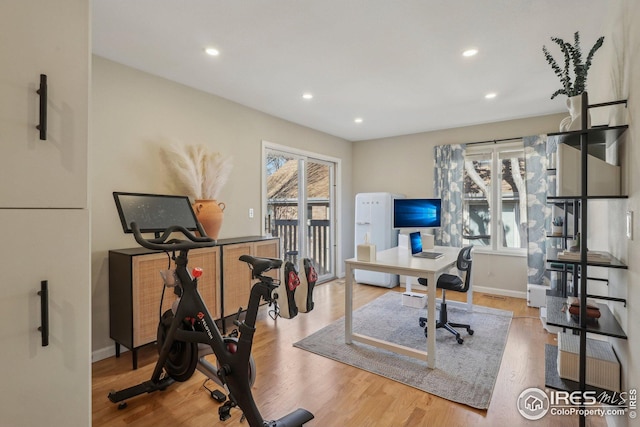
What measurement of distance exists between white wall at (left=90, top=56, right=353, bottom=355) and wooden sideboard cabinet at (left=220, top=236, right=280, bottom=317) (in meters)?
0.45

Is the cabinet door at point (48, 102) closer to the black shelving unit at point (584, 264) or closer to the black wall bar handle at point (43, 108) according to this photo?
the black wall bar handle at point (43, 108)

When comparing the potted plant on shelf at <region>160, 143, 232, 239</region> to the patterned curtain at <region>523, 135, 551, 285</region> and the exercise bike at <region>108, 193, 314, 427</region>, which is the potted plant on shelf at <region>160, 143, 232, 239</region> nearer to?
the exercise bike at <region>108, 193, 314, 427</region>

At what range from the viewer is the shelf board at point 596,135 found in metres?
1.51

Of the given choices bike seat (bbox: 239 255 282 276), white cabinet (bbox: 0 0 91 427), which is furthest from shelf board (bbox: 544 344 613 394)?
white cabinet (bbox: 0 0 91 427)

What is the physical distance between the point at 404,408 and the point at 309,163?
148 inches

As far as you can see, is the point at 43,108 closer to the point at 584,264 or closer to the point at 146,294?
the point at 146,294

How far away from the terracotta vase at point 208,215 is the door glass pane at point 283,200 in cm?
119

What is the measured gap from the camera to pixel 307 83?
319 centimetres

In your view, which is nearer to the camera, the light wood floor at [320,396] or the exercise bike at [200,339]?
the exercise bike at [200,339]

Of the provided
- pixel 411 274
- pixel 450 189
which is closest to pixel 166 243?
pixel 411 274

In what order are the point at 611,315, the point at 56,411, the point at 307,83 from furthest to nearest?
1. the point at 307,83
2. the point at 611,315
3. the point at 56,411

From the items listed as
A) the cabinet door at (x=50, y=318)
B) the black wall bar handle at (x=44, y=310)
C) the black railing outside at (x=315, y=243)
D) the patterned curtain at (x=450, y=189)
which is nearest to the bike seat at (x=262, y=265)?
the cabinet door at (x=50, y=318)

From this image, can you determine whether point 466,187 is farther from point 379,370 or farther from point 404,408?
point 404,408

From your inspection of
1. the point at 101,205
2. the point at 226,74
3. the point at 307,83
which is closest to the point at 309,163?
the point at 307,83
